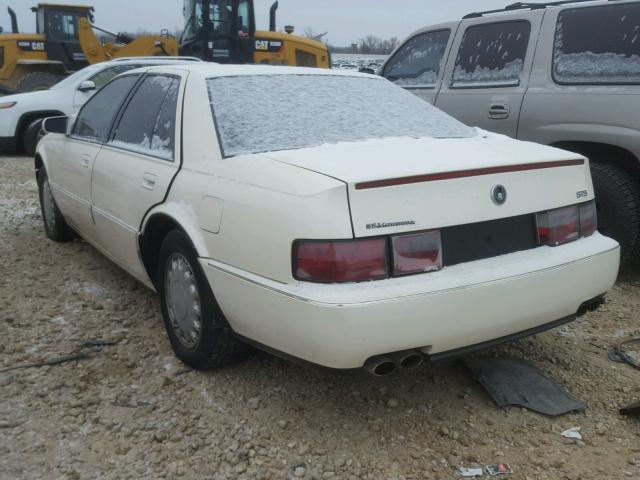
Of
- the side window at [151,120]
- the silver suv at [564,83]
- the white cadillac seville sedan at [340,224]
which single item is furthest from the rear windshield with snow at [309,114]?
the silver suv at [564,83]

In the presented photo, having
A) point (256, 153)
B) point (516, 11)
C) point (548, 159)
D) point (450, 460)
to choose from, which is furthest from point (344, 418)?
point (516, 11)

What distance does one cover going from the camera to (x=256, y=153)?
2.74 m

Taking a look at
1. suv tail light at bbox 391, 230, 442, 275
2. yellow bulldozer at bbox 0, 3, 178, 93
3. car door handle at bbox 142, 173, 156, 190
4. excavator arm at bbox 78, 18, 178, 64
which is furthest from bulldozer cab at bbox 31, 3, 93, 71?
suv tail light at bbox 391, 230, 442, 275

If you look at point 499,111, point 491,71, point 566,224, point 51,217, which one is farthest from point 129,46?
point 566,224

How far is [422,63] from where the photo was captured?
5879 mm

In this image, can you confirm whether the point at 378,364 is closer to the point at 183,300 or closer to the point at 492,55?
the point at 183,300

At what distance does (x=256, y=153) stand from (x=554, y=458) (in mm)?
1717

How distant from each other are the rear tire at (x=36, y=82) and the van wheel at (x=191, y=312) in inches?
492

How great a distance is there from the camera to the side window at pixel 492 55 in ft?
16.2

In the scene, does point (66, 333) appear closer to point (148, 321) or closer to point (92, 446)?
point (148, 321)

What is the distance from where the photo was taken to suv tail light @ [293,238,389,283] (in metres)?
2.26

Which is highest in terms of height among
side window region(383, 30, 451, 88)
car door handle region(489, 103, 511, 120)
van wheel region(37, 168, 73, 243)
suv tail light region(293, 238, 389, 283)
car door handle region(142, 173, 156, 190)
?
side window region(383, 30, 451, 88)

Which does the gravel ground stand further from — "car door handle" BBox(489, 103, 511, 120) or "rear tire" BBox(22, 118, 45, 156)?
"rear tire" BBox(22, 118, 45, 156)

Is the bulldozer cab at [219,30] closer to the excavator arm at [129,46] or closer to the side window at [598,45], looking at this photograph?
the excavator arm at [129,46]
